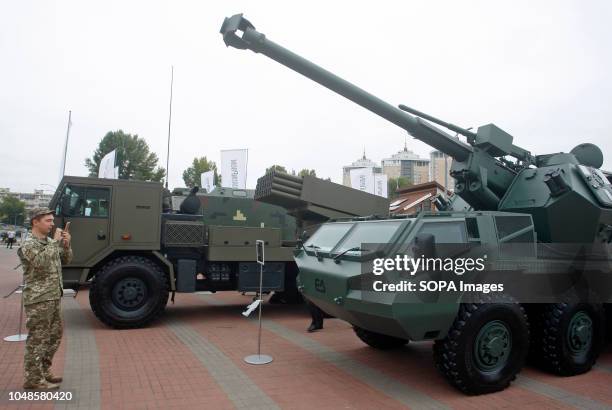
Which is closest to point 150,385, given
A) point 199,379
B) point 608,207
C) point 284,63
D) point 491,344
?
point 199,379

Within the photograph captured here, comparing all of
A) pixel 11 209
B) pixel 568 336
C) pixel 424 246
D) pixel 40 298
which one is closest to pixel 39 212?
pixel 40 298

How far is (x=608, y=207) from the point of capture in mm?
6418

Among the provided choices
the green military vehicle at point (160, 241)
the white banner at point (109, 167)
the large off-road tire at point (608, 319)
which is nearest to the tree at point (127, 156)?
the white banner at point (109, 167)

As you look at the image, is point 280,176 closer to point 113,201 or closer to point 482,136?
point 113,201

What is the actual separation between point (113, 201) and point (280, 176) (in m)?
3.05

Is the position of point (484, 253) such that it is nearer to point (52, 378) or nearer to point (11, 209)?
point (52, 378)

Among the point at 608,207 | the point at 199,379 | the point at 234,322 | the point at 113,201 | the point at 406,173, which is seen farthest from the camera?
the point at 406,173

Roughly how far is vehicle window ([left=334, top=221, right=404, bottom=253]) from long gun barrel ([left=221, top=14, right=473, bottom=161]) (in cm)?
197

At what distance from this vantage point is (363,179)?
2045 cm

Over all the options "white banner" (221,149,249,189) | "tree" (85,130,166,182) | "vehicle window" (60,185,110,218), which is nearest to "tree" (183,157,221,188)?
"tree" (85,130,166,182)

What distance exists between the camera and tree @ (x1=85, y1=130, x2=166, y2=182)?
48.1m

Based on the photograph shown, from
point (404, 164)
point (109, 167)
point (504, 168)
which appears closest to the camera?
point (504, 168)

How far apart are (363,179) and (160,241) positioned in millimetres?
13099

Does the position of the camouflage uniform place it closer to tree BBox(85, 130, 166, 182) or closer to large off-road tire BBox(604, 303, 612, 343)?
large off-road tire BBox(604, 303, 612, 343)
